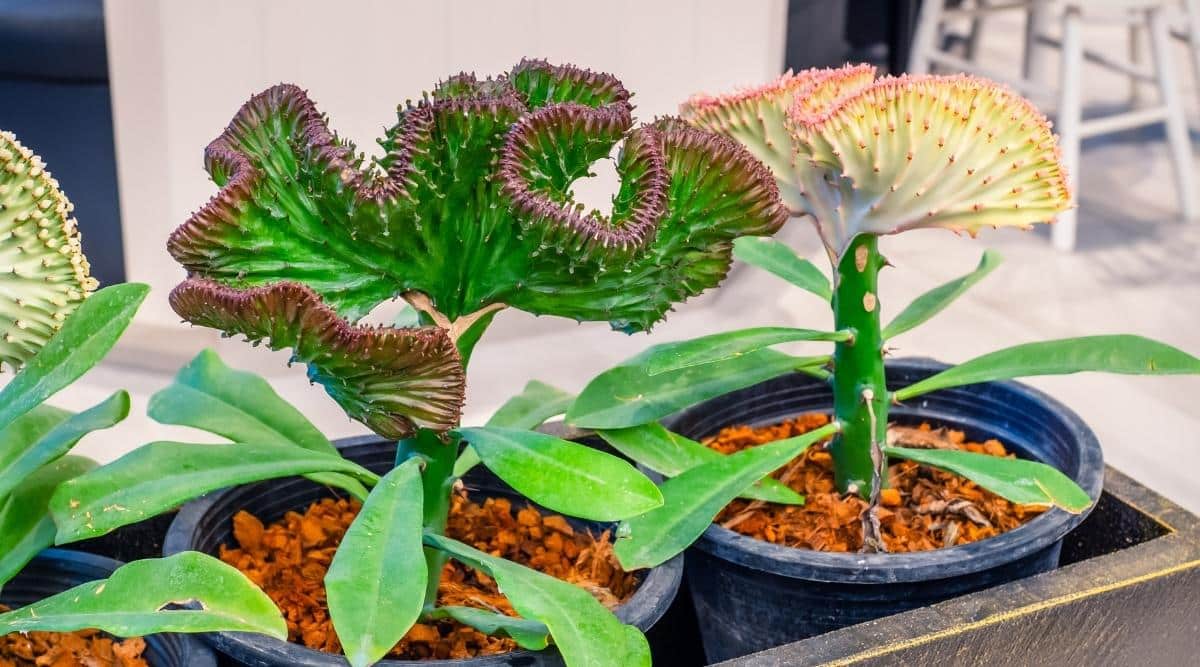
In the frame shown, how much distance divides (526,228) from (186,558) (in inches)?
10.1

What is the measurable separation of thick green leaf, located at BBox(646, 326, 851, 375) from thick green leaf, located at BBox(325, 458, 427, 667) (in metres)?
0.18

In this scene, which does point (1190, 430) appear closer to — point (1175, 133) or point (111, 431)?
point (1175, 133)

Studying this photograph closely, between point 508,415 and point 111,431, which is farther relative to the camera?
point 111,431

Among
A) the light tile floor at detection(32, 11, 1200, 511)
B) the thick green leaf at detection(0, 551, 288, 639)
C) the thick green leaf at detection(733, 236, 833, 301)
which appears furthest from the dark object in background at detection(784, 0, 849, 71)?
the thick green leaf at detection(0, 551, 288, 639)

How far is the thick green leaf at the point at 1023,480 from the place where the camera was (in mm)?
820

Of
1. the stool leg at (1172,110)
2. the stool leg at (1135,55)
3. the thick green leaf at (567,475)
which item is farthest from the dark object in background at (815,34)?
the thick green leaf at (567,475)

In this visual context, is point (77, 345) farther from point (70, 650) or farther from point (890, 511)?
point (890, 511)

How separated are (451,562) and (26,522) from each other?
0.28m

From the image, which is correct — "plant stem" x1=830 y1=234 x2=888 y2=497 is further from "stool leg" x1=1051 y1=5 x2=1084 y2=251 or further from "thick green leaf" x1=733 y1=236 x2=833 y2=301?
"stool leg" x1=1051 y1=5 x2=1084 y2=251

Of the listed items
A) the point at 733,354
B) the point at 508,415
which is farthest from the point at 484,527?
the point at 733,354

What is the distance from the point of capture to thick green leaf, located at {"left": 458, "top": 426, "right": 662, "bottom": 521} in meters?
0.73

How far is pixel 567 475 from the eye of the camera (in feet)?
2.47

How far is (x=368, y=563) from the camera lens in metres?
0.71

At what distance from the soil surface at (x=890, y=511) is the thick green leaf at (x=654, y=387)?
0.30 ft
